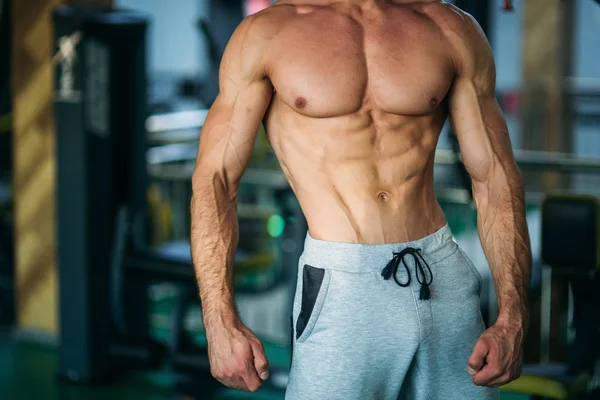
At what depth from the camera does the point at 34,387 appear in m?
4.14

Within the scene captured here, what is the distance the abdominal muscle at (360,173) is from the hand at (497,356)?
0.27 meters

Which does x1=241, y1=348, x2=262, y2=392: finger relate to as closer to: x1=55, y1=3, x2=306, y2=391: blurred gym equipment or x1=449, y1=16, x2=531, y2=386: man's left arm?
x1=449, y1=16, x2=531, y2=386: man's left arm

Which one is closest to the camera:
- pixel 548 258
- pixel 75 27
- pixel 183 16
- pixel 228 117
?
pixel 228 117

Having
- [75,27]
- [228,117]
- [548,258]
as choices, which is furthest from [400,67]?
[75,27]

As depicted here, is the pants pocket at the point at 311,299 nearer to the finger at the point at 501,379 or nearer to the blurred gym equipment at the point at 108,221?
the finger at the point at 501,379

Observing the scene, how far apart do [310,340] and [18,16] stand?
325 cm

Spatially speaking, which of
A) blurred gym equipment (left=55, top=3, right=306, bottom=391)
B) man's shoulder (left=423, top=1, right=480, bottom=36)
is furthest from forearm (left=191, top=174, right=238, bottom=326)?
blurred gym equipment (left=55, top=3, right=306, bottom=391)

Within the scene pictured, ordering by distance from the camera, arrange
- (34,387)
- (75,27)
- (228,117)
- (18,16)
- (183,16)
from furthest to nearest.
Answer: (183,16)
(18,16)
(34,387)
(75,27)
(228,117)

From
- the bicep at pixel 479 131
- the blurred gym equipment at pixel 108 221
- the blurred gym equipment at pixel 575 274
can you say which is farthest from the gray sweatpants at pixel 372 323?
the blurred gym equipment at pixel 108 221

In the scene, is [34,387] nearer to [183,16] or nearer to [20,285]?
[20,285]

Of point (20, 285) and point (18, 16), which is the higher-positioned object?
point (18, 16)

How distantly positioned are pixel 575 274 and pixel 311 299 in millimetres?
1533

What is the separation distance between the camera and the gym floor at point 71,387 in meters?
3.94

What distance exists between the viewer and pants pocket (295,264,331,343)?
6.34 feet
